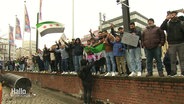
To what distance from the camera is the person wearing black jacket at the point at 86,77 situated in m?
11.2

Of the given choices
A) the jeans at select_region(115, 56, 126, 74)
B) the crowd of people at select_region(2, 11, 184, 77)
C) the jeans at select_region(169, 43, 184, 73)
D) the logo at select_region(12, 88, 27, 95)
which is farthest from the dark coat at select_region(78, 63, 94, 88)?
the logo at select_region(12, 88, 27, 95)

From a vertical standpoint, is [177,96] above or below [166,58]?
below

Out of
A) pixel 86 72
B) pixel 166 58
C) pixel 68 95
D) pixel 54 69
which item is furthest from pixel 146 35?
pixel 54 69

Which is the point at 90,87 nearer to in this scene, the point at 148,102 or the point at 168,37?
the point at 148,102

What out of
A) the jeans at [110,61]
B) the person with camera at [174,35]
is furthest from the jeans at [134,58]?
the person with camera at [174,35]

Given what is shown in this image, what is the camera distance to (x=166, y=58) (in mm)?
9922

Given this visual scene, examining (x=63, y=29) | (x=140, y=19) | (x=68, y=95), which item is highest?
(x=140, y=19)

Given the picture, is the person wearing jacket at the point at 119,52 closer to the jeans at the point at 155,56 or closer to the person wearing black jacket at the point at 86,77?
the person wearing black jacket at the point at 86,77

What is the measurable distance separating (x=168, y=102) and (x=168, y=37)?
1.93 metres

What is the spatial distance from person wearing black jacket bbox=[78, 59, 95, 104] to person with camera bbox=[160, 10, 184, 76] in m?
4.13

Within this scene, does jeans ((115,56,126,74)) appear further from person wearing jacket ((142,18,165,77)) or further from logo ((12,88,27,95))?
logo ((12,88,27,95))

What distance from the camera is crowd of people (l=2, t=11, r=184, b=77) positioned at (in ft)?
25.7

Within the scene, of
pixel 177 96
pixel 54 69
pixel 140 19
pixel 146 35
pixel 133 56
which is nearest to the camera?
pixel 177 96

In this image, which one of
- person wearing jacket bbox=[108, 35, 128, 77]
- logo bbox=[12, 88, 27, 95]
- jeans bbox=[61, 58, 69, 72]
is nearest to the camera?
person wearing jacket bbox=[108, 35, 128, 77]
